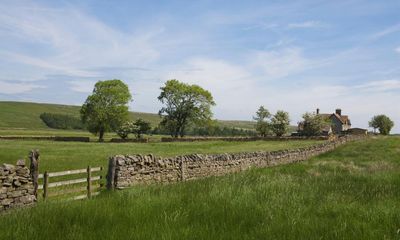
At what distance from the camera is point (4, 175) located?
11.8 m

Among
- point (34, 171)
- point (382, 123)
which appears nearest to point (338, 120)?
point (382, 123)

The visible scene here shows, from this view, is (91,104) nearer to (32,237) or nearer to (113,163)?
(113,163)

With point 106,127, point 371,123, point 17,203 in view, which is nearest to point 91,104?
point 106,127

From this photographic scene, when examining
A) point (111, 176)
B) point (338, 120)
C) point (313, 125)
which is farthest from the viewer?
point (338, 120)

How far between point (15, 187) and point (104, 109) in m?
75.3

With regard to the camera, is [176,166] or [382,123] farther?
[382,123]

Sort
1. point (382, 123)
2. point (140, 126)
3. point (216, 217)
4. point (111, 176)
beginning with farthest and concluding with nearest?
point (382, 123)
point (140, 126)
point (111, 176)
point (216, 217)

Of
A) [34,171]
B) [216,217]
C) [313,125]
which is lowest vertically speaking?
[216,217]

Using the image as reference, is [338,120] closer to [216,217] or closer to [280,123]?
[280,123]

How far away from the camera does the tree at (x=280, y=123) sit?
118m

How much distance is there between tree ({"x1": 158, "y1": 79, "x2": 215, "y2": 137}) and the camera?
324 feet

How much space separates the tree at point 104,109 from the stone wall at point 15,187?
240ft

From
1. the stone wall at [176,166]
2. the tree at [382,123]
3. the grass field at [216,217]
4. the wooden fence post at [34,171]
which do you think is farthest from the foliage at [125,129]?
the tree at [382,123]

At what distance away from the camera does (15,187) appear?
12.2m
